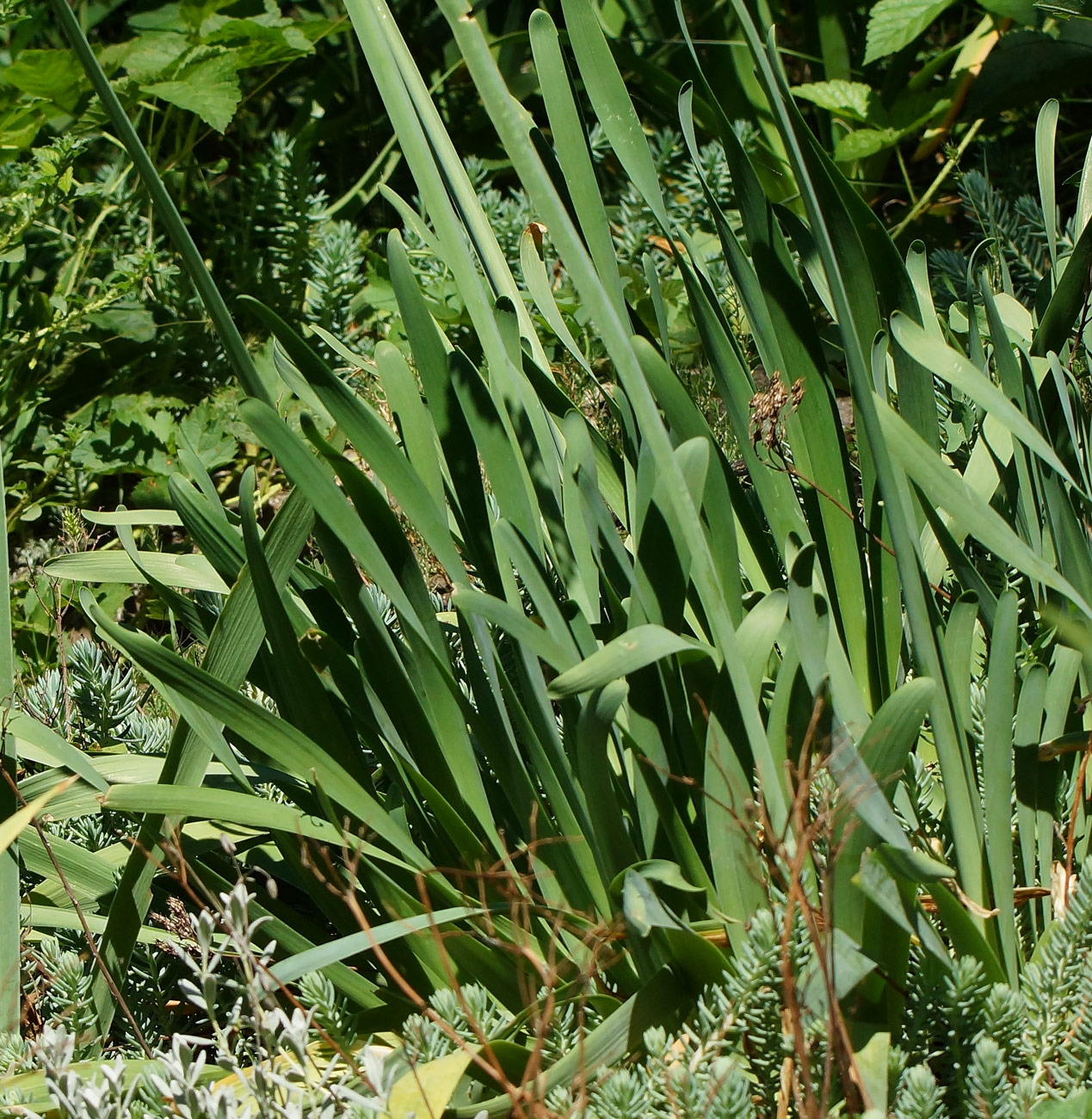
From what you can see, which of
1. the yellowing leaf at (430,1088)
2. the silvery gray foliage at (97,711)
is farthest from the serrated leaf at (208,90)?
the yellowing leaf at (430,1088)

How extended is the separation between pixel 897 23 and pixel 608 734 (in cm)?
200

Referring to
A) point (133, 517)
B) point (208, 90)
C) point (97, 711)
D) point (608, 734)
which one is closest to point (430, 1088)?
point (608, 734)

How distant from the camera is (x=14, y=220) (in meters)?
2.18

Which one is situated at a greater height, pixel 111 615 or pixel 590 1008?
pixel 590 1008

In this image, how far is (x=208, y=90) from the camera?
2.18m

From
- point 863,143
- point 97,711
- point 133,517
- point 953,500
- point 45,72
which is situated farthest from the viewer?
point 863,143

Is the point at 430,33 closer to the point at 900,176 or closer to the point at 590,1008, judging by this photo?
the point at 900,176

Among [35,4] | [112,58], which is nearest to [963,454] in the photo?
[112,58]

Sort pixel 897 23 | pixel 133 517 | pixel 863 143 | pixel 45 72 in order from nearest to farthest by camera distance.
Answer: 1. pixel 133 517
2. pixel 45 72
3. pixel 897 23
4. pixel 863 143

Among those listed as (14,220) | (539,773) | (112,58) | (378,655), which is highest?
(112,58)

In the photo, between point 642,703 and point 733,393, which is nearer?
point 642,703

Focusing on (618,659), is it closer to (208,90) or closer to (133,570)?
(133,570)

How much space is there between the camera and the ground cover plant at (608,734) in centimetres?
74

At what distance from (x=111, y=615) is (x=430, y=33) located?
1936 millimetres
